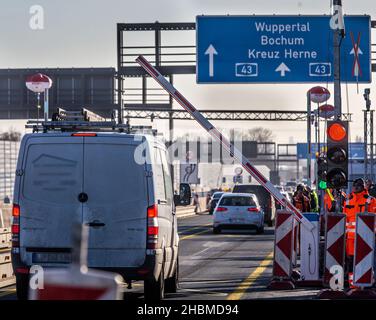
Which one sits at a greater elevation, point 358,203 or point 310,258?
point 358,203

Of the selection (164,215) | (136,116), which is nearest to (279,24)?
(164,215)

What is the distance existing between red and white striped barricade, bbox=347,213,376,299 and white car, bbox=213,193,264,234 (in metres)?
22.3

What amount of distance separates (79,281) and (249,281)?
13.4 metres

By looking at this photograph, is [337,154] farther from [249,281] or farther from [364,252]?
[249,281]

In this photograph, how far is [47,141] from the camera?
39.3 ft

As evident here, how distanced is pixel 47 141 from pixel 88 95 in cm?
3808

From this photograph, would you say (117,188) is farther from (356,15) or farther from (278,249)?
(356,15)

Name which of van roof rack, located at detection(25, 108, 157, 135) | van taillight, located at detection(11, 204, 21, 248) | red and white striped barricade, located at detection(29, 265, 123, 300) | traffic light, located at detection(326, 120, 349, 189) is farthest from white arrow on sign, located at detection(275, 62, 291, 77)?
red and white striped barricade, located at detection(29, 265, 123, 300)

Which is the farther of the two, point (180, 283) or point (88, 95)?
point (88, 95)

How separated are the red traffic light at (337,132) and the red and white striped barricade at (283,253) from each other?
146 centimetres

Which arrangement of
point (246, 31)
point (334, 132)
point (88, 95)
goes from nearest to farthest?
point (334, 132) → point (246, 31) → point (88, 95)

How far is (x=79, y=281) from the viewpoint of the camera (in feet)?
13.0

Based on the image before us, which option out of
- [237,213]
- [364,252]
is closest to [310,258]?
[364,252]

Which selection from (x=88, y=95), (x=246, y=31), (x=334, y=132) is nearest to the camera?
(x=334, y=132)
